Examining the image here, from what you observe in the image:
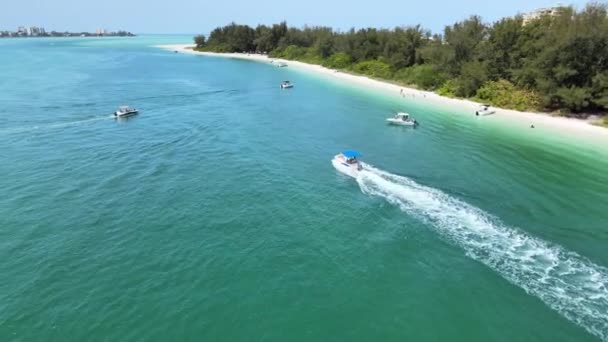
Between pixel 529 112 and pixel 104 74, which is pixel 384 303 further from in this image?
pixel 104 74

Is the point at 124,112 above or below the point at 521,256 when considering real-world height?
above

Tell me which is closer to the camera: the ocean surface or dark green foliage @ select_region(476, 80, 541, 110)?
the ocean surface

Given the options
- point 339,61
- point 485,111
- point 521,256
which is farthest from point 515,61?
point 339,61

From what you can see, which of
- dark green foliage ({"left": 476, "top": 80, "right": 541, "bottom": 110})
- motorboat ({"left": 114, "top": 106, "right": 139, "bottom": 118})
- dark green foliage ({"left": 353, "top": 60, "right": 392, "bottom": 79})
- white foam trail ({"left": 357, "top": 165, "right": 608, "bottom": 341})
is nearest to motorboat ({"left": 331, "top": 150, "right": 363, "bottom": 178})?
white foam trail ({"left": 357, "top": 165, "right": 608, "bottom": 341})

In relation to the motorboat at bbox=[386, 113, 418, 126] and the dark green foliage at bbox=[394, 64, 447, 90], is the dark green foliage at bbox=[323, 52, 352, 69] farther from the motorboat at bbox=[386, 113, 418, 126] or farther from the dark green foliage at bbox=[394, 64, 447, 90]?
the motorboat at bbox=[386, 113, 418, 126]

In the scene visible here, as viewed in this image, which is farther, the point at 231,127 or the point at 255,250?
the point at 231,127

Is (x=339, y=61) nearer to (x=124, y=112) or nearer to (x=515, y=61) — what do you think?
(x=515, y=61)

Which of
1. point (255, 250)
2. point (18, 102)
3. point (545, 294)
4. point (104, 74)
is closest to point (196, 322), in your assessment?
point (255, 250)
